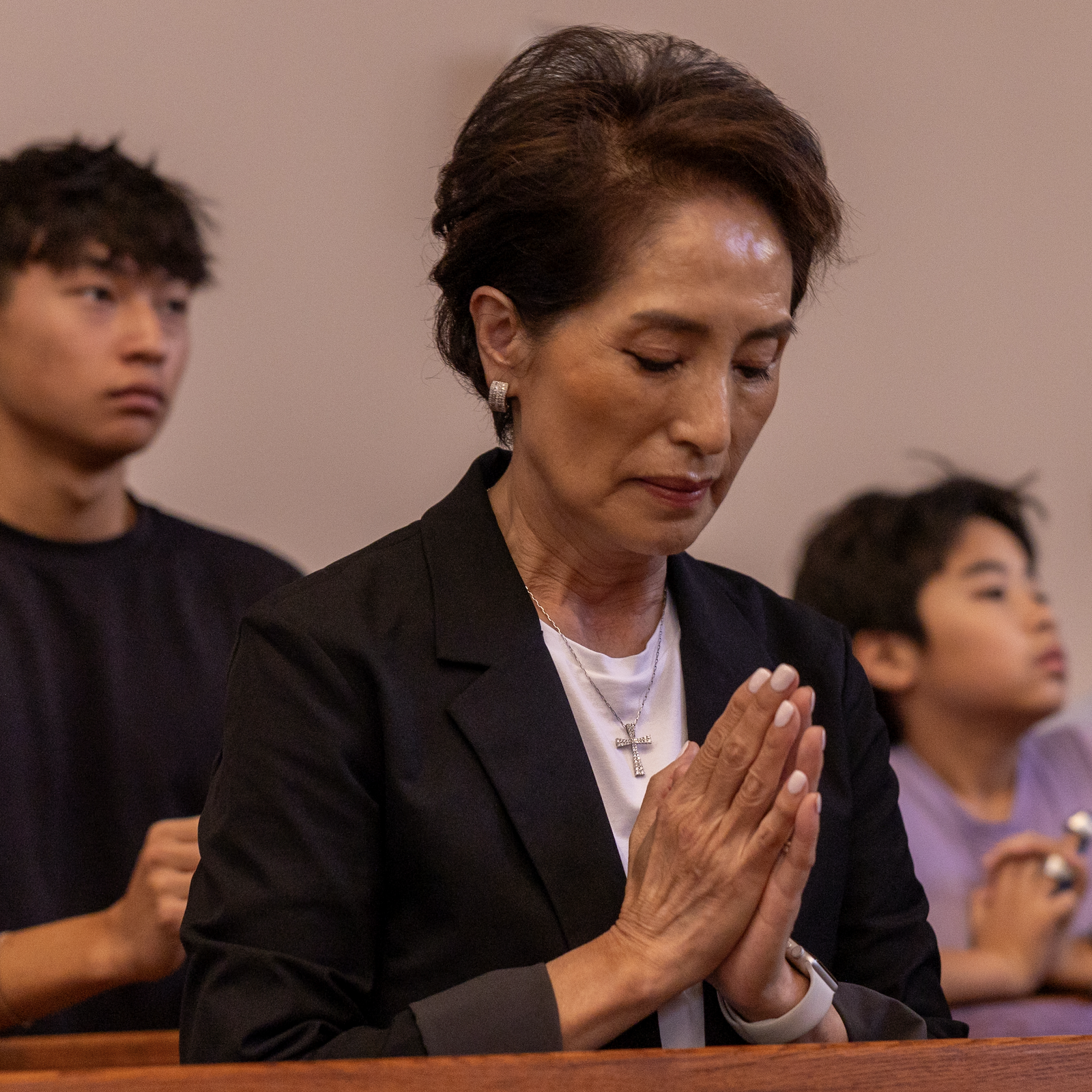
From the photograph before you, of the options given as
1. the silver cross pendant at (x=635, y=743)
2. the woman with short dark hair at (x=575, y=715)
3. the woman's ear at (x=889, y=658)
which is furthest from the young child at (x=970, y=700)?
the silver cross pendant at (x=635, y=743)

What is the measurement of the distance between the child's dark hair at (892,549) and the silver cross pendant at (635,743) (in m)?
1.34

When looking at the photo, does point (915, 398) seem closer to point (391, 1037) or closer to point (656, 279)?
point (656, 279)

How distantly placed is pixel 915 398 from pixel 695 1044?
2143 mm

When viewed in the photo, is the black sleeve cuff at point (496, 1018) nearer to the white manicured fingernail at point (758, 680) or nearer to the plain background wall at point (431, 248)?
the white manicured fingernail at point (758, 680)

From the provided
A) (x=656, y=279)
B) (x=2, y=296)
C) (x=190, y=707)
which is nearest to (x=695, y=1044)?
(x=656, y=279)

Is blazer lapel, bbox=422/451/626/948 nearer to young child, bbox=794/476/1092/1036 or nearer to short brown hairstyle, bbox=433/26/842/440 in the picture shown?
short brown hairstyle, bbox=433/26/842/440

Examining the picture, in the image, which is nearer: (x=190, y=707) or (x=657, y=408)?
(x=657, y=408)

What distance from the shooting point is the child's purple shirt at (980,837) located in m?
2.27

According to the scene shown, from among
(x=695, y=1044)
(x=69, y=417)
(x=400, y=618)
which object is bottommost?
(x=695, y=1044)

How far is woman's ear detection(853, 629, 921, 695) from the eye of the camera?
2459mm

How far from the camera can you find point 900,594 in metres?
2.46

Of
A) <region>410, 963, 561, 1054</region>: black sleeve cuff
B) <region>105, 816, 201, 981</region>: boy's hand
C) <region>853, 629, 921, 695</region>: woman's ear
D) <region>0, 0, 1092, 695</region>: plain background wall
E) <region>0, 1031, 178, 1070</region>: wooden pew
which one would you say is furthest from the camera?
<region>0, 0, 1092, 695</region>: plain background wall

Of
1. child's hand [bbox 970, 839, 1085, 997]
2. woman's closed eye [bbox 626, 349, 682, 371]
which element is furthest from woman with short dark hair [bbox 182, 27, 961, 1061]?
child's hand [bbox 970, 839, 1085, 997]

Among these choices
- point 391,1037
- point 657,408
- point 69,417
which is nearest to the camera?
point 391,1037
